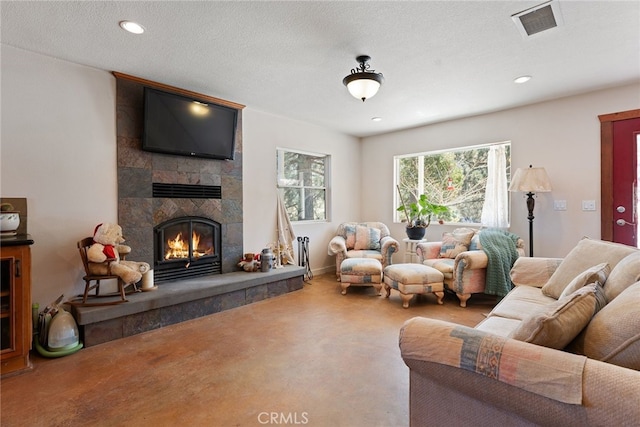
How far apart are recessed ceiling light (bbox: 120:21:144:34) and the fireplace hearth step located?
2195 millimetres

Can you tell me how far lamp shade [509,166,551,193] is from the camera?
11.7ft

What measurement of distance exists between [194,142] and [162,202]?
752 millimetres

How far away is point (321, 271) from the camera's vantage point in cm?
520

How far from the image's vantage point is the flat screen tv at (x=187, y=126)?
3.19 metres

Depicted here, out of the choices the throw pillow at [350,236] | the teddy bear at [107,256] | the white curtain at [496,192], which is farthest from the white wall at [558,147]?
the teddy bear at [107,256]

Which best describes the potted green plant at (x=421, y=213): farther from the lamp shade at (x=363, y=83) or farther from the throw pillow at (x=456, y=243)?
the lamp shade at (x=363, y=83)

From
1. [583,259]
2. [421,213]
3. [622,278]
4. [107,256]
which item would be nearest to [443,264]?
[421,213]

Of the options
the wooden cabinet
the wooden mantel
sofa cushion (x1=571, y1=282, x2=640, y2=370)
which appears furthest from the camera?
the wooden mantel

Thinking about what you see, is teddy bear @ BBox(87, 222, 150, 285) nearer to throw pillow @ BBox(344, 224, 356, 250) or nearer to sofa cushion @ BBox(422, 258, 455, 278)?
throw pillow @ BBox(344, 224, 356, 250)

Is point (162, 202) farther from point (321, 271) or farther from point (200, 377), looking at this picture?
point (321, 271)

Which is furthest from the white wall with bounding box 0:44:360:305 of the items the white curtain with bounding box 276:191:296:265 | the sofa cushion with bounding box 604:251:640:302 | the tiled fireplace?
the sofa cushion with bounding box 604:251:640:302

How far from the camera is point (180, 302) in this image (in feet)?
10.0

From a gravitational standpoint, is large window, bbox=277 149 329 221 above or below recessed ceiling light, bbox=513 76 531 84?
below

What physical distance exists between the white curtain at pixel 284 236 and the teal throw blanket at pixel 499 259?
2509 millimetres
